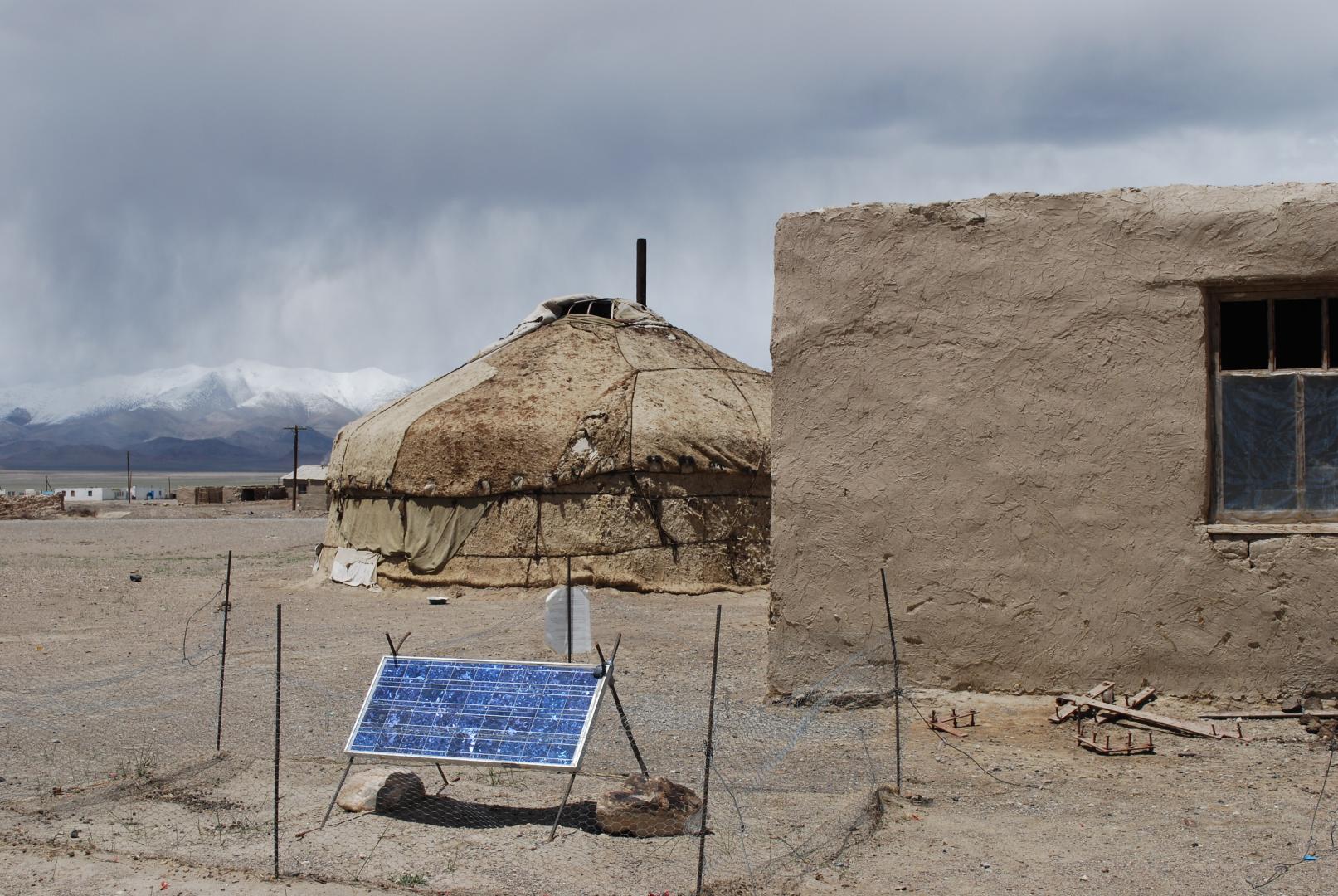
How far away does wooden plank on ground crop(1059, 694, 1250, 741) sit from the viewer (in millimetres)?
7094

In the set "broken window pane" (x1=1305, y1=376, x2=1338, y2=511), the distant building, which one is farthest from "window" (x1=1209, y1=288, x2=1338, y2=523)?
the distant building

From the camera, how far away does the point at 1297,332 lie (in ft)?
24.8

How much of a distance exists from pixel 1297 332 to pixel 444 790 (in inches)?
219

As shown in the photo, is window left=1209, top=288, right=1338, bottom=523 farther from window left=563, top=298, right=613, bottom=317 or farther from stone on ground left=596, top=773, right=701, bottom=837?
window left=563, top=298, right=613, bottom=317

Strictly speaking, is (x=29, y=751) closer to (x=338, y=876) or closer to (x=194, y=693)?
(x=194, y=693)

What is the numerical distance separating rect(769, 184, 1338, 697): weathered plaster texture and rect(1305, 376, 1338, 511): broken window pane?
1.07ft

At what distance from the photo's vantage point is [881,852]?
5.42 m

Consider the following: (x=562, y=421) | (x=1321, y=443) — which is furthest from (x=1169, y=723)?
(x=562, y=421)

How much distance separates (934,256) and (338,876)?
5041 mm

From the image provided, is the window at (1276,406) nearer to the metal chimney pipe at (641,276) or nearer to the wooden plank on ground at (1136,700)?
the wooden plank on ground at (1136,700)

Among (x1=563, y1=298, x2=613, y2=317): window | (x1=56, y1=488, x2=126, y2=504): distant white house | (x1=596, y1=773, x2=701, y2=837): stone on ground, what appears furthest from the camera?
(x1=56, y1=488, x2=126, y2=504): distant white house

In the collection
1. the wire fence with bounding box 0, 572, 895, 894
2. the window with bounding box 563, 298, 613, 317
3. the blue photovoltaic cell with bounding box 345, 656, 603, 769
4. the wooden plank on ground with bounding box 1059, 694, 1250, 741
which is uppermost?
the window with bounding box 563, 298, 613, 317

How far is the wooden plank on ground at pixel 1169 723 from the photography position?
279 inches

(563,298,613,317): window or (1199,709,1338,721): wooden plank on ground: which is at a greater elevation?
(563,298,613,317): window
